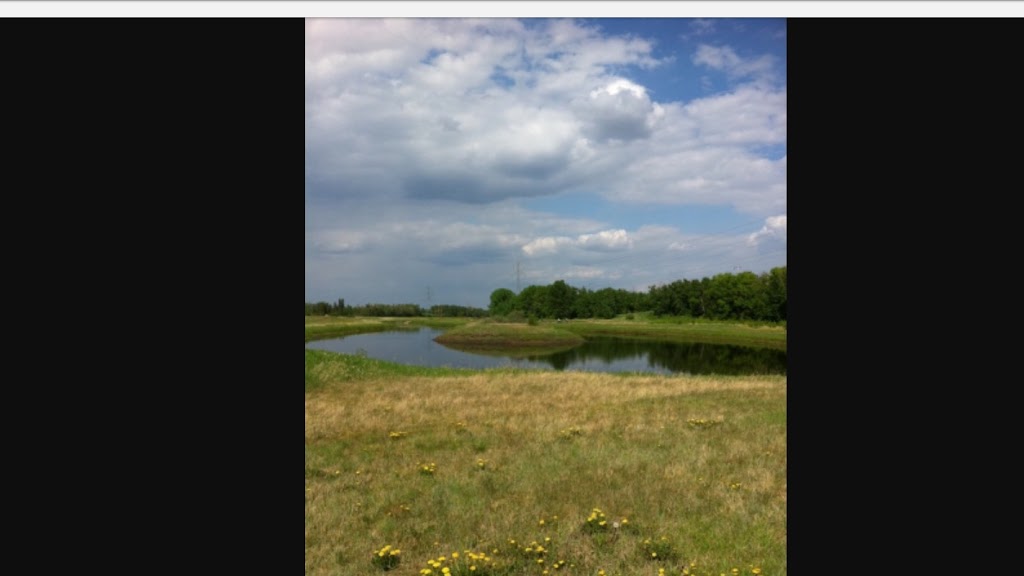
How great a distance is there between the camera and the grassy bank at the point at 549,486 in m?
6.68

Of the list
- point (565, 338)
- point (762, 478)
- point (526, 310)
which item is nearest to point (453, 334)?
point (565, 338)

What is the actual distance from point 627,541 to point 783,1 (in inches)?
249

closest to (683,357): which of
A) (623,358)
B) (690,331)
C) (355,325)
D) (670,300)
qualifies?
(623,358)

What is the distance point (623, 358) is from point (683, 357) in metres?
5.92

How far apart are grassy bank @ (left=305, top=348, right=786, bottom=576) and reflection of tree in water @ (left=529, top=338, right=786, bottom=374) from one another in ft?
89.4

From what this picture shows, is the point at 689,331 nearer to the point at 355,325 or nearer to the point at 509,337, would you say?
the point at 509,337

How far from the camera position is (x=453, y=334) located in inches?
3290

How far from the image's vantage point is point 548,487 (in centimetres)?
930

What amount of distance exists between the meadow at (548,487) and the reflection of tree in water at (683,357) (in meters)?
27.0

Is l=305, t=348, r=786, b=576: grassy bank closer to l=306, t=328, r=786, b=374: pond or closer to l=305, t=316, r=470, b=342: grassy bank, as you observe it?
l=306, t=328, r=786, b=374: pond

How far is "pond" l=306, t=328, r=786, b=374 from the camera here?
4372 centimetres

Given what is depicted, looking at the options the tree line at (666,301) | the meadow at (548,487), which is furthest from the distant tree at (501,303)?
the meadow at (548,487)

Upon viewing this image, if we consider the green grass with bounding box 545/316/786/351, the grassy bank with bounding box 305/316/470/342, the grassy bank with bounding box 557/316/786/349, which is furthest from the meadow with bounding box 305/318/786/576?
the grassy bank with bounding box 305/316/470/342

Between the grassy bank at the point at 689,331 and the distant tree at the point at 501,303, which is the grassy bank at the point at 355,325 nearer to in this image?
the distant tree at the point at 501,303
